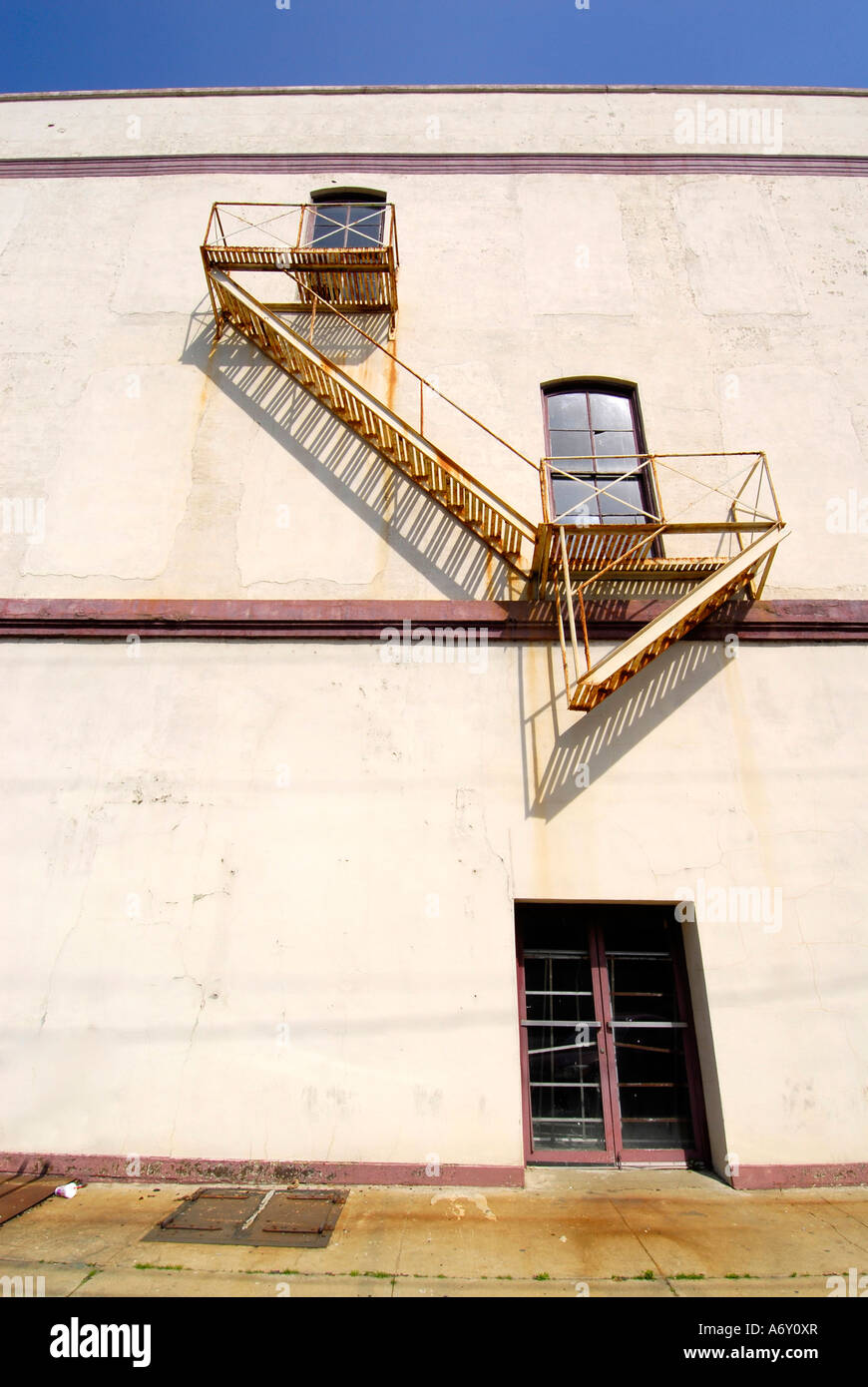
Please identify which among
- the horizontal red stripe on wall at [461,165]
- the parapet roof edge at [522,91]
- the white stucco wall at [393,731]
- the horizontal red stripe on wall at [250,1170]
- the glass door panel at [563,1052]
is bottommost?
the horizontal red stripe on wall at [250,1170]

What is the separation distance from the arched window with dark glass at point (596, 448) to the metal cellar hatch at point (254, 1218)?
7327 mm

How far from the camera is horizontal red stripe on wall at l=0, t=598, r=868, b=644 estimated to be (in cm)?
758

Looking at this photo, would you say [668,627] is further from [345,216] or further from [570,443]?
[345,216]

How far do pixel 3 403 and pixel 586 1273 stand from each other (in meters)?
11.0

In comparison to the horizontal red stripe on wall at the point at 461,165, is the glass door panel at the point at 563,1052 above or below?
below

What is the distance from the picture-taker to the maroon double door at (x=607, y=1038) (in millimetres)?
6375

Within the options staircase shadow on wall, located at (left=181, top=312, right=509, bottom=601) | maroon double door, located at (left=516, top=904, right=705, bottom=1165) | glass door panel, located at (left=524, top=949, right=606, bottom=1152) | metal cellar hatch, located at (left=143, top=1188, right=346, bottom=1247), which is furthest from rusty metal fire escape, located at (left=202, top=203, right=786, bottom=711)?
metal cellar hatch, located at (left=143, top=1188, right=346, bottom=1247)

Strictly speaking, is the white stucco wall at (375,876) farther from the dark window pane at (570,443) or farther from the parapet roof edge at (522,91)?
the parapet roof edge at (522,91)

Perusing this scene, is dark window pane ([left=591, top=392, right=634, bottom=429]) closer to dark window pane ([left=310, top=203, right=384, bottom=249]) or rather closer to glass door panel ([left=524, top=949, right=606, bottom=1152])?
dark window pane ([left=310, top=203, right=384, bottom=249])

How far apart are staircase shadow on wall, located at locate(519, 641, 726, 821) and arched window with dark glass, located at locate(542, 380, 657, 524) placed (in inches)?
82.6

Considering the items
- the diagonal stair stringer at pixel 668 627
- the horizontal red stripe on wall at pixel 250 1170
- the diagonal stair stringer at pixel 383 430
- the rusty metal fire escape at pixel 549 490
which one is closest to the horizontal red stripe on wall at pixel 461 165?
the rusty metal fire escape at pixel 549 490

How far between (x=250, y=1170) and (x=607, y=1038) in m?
3.41

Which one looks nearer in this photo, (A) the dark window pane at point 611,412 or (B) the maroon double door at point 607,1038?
(B) the maroon double door at point 607,1038

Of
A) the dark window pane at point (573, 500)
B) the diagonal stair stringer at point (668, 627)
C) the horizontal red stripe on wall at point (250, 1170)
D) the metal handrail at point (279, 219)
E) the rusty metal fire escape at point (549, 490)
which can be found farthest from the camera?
the metal handrail at point (279, 219)
